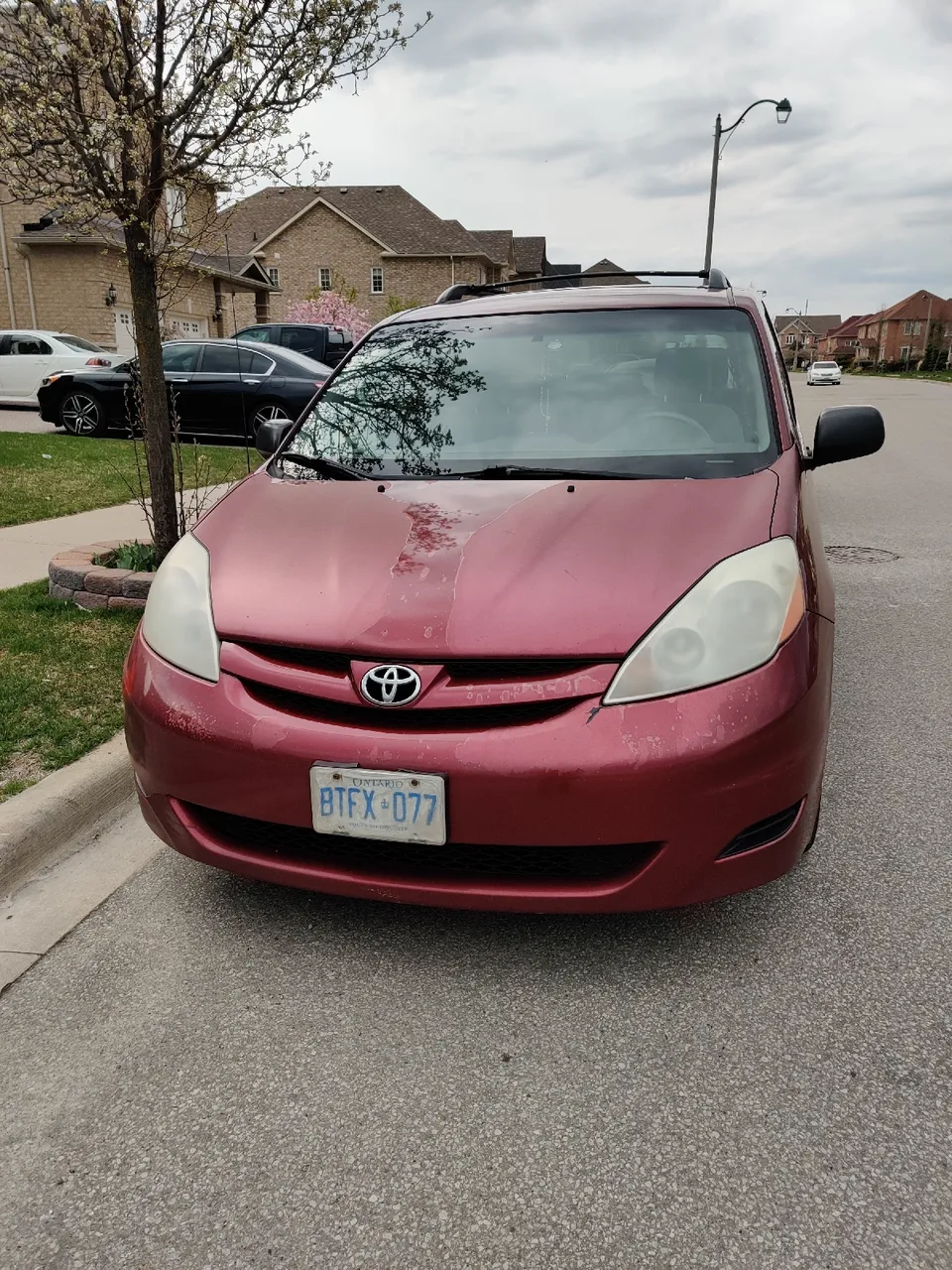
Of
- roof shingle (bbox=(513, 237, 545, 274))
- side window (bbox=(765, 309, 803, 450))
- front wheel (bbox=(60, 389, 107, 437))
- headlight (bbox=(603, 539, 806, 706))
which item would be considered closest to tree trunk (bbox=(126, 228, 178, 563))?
side window (bbox=(765, 309, 803, 450))

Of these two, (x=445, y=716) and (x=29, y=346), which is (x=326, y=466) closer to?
(x=445, y=716)

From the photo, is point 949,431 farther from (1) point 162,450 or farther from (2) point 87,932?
(2) point 87,932

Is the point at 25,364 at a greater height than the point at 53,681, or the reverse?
the point at 25,364

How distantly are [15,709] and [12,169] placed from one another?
9.96 feet

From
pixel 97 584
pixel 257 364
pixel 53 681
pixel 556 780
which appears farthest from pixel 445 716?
pixel 257 364

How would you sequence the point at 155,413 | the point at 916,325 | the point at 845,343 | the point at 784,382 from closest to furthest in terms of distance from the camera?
the point at 784,382 → the point at 155,413 → the point at 916,325 → the point at 845,343

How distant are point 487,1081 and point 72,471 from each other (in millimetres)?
9573

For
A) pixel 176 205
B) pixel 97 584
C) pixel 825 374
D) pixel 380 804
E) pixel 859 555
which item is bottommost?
pixel 825 374

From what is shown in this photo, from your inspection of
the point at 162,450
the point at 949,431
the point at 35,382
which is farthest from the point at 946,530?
the point at 35,382

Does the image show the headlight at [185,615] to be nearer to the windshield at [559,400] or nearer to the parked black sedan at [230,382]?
the windshield at [559,400]

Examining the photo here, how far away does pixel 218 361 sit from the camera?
12523 millimetres

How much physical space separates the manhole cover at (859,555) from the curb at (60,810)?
211 inches

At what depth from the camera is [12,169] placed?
195 inches

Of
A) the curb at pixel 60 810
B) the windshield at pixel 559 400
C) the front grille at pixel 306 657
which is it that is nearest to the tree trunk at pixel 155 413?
the windshield at pixel 559 400
